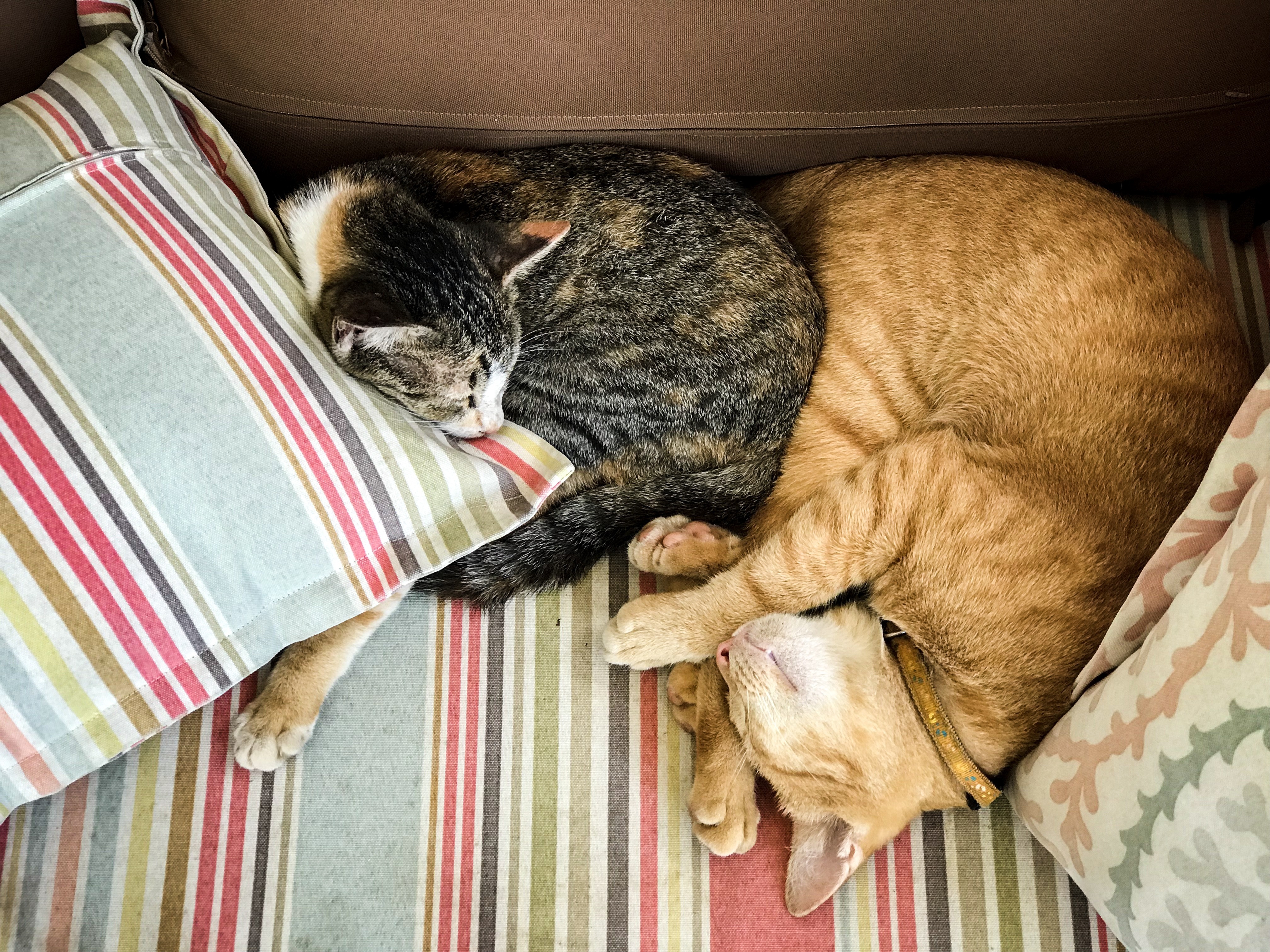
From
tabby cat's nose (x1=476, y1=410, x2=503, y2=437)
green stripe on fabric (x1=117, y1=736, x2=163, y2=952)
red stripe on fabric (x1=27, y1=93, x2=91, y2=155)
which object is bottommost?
green stripe on fabric (x1=117, y1=736, x2=163, y2=952)

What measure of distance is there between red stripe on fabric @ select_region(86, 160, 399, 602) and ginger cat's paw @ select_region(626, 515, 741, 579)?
1.50 ft

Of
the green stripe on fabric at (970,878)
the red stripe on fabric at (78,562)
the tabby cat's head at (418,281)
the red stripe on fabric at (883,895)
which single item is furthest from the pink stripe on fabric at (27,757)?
the green stripe on fabric at (970,878)

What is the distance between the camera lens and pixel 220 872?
1.25 meters

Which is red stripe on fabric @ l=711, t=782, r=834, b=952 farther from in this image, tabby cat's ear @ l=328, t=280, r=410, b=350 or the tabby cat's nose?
tabby cat's ear @ l=328, t=280, r=410, b=350

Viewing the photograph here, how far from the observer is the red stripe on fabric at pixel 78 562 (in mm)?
1032

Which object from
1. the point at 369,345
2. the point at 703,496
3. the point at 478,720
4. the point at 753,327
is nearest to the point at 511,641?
the point at 478,720

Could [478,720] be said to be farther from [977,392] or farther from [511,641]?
[977,392]

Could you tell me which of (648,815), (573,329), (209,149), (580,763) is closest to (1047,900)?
(648,815)

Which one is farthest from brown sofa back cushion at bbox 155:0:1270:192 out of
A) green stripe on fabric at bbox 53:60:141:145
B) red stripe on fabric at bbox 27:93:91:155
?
red stripe on fabric at bbox 27:93:91:155

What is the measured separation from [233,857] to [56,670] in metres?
0.40

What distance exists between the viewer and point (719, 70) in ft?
4.39

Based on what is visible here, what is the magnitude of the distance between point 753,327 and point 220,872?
1.16 m

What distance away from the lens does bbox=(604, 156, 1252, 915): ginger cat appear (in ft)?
4.10

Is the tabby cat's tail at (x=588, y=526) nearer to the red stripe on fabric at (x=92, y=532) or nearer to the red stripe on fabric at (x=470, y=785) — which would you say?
the red stripe on fabric at (x=470, y=785)
